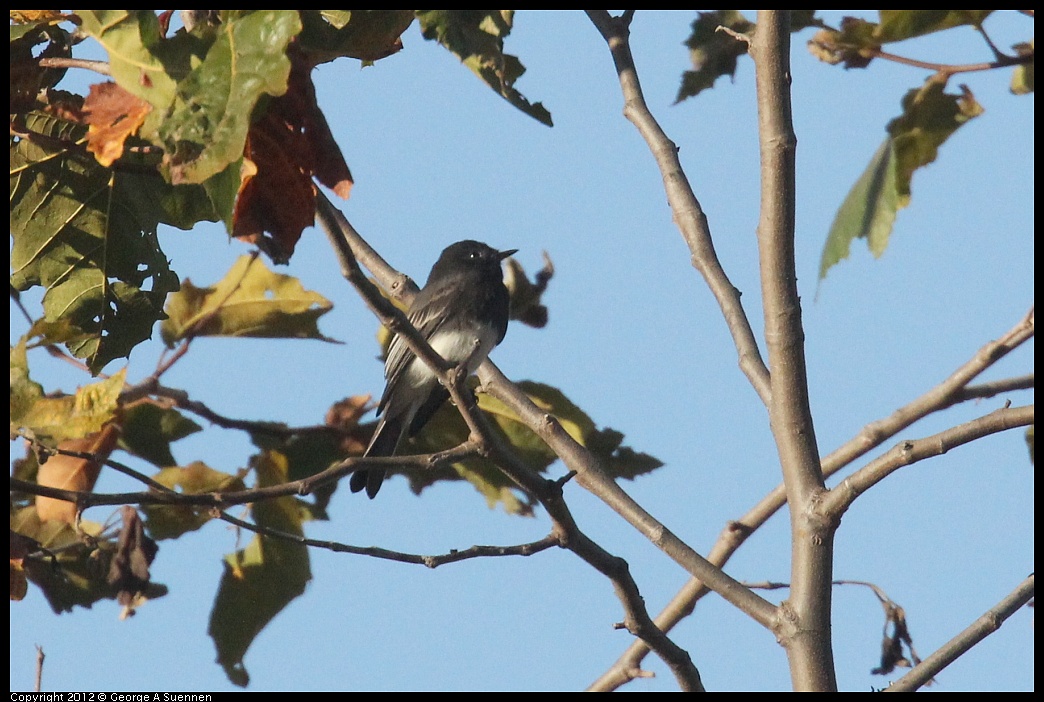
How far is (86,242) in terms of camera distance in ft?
9.20

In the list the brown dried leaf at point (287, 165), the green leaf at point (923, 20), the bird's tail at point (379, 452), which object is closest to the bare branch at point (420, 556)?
the brown dried leaf at point (287, 165)

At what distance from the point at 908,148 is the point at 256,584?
7.37ft

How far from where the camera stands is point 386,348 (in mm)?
3982

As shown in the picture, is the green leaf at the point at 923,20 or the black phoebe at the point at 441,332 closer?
the green leaf at the point at 923,20

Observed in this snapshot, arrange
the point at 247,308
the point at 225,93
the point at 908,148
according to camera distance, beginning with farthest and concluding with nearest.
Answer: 1. the point at 247,308
2. the point at 908,148
3. the point at 225,93

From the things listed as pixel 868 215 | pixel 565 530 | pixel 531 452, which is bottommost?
pixel 565 530

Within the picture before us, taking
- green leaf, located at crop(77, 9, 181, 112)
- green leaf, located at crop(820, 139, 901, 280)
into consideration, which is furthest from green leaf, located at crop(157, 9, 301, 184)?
green leaf, located at crop(820, 139, 901, 280)

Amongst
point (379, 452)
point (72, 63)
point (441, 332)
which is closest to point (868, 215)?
point (72, 63)

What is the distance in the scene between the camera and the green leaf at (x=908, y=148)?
282cm

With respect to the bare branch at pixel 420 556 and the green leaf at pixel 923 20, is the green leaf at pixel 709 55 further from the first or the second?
the bare branch at pixel 420 556

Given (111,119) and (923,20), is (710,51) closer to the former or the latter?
(923,20)

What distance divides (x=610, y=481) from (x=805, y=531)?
21.2 inches

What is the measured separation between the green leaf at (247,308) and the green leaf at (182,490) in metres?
0.45

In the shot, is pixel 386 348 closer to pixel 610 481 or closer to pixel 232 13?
pixel 610 481
